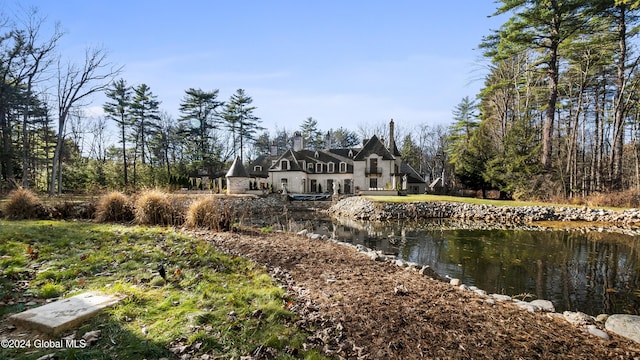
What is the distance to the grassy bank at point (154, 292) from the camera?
225 centimetres

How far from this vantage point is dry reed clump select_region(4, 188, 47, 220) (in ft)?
26.3

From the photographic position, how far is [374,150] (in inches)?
1194

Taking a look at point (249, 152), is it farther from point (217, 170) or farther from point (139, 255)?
point (139, 255)

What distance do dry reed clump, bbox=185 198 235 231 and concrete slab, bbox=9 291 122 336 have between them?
180 inches

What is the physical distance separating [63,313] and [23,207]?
27.6 feet

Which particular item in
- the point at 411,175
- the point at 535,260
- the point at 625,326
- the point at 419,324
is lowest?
the point at 535,260

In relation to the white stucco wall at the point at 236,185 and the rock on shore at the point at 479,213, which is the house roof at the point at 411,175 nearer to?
the rock on shore at the point at 479,213

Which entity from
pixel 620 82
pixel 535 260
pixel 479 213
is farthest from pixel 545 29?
pixel 535 260

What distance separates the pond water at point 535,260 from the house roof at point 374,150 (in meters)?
17.4

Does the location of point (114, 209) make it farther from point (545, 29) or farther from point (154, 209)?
point (545, 29)

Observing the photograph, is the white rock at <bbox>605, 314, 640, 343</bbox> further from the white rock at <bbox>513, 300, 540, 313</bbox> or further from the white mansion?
the white mansion

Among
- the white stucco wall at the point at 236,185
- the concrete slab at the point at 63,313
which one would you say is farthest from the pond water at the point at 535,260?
the white stucco wall at the point at 236,185

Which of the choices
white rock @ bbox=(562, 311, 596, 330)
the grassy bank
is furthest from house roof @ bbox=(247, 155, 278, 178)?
white rock @ bbox=(562, 311, 596, 330)

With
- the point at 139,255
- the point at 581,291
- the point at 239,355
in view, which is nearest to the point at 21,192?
the point at 139,255
